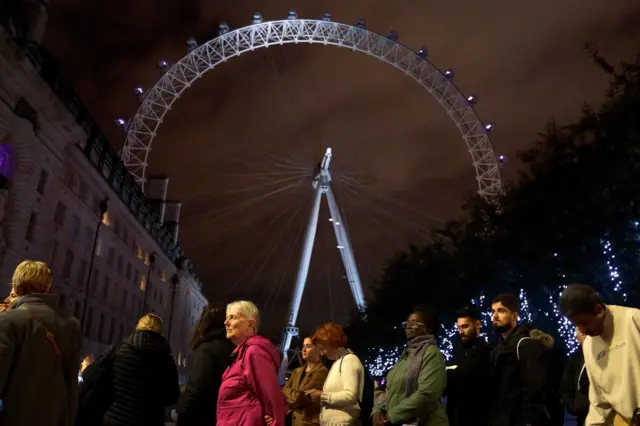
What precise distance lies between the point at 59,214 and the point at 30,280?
117 ft

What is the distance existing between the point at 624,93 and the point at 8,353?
1647 cm

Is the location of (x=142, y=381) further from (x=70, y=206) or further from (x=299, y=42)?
(x=299, y=42)

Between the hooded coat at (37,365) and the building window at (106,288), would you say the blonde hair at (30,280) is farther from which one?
the building window at (106,288)

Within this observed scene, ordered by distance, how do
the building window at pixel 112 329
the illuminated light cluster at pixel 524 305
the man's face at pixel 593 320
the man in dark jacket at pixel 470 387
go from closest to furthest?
the man's face at pixel 593 320
the man in dark jacket at pixel 470 387
the illuminated light cluster at pixel 524 305
the building window at pixel 112 329

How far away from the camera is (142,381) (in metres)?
6.18

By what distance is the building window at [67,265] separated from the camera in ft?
130

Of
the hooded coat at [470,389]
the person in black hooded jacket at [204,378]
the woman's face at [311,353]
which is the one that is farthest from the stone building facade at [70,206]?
the hooded coat at [470,389]

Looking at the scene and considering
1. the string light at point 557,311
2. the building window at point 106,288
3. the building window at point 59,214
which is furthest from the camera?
the building window at point 106,288

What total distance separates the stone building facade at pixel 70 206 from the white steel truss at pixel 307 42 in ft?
13.4

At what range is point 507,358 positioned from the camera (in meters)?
6.20

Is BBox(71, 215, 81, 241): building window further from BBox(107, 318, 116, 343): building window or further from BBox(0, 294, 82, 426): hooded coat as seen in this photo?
BBox(0, 294, 82, 426): hooded coat

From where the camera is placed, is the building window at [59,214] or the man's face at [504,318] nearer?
the man's face at [504,318]

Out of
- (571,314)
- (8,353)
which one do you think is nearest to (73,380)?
(8,353)

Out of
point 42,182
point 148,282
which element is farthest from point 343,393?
point 148,282
